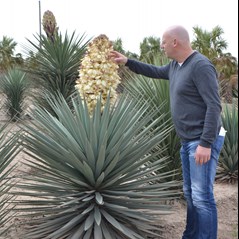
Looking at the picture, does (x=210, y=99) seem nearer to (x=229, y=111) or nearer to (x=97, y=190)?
(x=97, y=190)

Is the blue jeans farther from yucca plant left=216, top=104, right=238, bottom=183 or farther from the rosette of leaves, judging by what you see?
the rosette of leaves

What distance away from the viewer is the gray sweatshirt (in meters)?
3.01

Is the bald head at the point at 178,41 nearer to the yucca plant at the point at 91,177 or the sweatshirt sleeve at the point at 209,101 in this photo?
the sweatshirt sleeve at the point at 209,101

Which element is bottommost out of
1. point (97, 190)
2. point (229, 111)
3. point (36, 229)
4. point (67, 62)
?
point (36, 229)

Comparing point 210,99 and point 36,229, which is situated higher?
point 210,99

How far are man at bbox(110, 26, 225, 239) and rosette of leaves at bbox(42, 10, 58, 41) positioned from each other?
5.29 meters

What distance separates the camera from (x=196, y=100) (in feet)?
10.5

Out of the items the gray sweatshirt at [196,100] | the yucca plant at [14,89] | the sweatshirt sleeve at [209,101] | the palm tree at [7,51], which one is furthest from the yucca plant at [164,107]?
the palm tree at [7,51]

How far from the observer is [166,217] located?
4.35m

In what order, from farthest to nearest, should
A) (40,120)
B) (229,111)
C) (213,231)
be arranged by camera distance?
1. (229,111)
2. (40,120)
3. (213,231)

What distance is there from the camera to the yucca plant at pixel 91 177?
3193mm

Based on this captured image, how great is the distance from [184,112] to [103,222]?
112 cm

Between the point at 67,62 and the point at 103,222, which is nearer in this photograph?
the point at 103,222

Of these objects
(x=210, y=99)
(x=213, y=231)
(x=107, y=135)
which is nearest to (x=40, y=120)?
(x=107, y=135)
